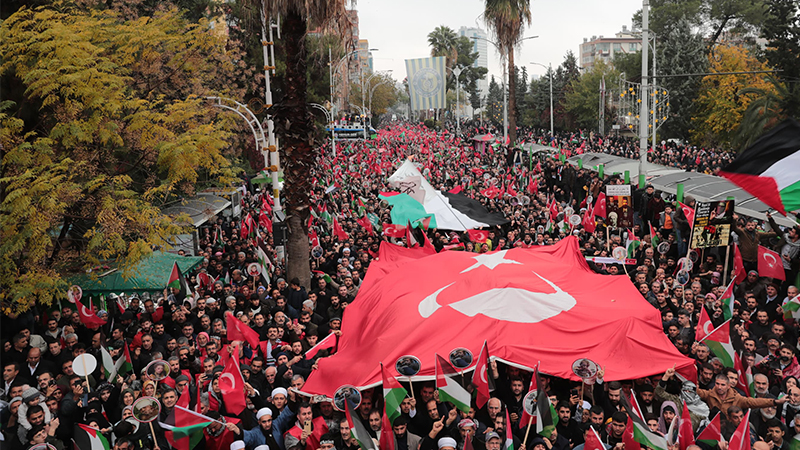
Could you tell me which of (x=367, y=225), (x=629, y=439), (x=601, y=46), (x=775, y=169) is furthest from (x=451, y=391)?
(x=601, y=46)

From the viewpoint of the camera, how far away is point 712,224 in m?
12.1

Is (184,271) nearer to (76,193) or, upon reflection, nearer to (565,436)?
(76,193)

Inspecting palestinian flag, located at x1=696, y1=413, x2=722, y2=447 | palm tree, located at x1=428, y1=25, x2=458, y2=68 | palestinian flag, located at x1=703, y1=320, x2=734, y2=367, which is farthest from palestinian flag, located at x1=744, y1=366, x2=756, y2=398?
palm tree, located at x1=428, y1=25, x2=458, y2=68

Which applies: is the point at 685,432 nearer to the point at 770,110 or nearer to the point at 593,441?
the point at 593,441

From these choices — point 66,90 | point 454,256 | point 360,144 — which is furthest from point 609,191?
point 360,144

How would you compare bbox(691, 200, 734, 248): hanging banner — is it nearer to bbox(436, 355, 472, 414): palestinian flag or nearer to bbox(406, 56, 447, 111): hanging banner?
bbox(436, 355, 472, 414): palestinian flag

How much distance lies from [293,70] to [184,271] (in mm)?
5012

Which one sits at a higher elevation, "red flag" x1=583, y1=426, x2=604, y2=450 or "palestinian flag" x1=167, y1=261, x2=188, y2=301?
"palestinian flag" x1=167, y1=261, x2=188, y2=301

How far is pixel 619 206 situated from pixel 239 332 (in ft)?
34.0

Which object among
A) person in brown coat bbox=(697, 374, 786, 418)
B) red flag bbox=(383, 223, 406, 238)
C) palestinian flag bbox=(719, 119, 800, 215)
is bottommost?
person in brown coat bbox=(697, 374, 786, 418)

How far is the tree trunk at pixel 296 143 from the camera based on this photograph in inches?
505

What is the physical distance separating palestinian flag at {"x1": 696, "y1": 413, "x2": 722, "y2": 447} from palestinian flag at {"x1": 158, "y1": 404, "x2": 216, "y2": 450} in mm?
5202

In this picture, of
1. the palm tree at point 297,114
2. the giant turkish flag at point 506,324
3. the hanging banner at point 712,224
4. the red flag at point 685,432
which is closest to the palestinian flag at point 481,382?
the giant turkish flag at point 506,324

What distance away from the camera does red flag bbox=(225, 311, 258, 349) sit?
9.90 meters
